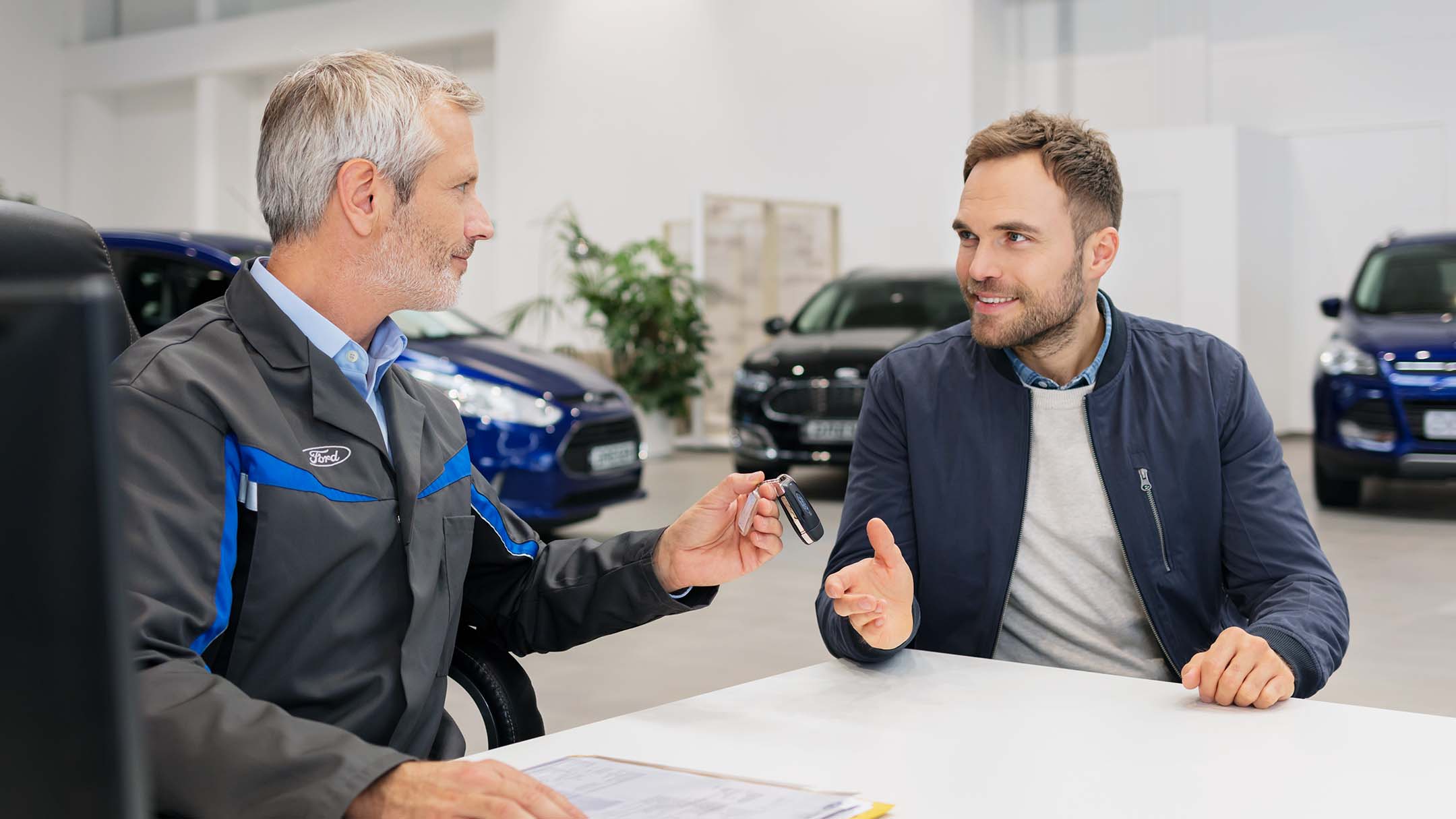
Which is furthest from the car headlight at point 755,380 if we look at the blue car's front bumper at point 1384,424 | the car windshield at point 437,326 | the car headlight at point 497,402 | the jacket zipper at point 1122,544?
the jacket zipper at point 1122,544

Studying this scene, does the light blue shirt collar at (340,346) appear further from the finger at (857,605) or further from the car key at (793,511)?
the finger at (857,605)

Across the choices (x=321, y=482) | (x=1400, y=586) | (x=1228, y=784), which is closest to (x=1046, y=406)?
(x=1228, y=784)

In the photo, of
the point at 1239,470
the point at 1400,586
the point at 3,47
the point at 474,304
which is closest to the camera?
the point at 1239,470

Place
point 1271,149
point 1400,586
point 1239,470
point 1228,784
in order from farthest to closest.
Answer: point 1271,149, point 1400,586, point 1239,470, point 1228,784

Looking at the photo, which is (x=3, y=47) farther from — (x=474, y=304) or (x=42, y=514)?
(x=42, y=514)

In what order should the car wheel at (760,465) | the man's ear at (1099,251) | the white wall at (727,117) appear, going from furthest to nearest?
the white wall at (727,117) → the car wheel at (760,465) → the man's ear at (1099,251)

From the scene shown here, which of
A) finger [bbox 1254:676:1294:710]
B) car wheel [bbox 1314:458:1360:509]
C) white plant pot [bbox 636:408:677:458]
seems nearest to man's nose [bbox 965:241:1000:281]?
finger [bbox 1254:676:1294:710]

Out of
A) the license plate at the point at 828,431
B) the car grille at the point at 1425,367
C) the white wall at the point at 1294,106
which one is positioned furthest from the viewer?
the white wall at the point at 1294,106

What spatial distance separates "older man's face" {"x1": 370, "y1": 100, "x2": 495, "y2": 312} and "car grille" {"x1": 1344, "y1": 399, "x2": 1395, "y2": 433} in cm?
589

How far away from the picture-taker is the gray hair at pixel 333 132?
59.7 inches

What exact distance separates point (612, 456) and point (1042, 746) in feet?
15.2

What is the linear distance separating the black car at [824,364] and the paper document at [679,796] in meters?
5.64

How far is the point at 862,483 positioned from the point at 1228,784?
0.93 meters

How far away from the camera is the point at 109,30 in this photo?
18.1 metres
